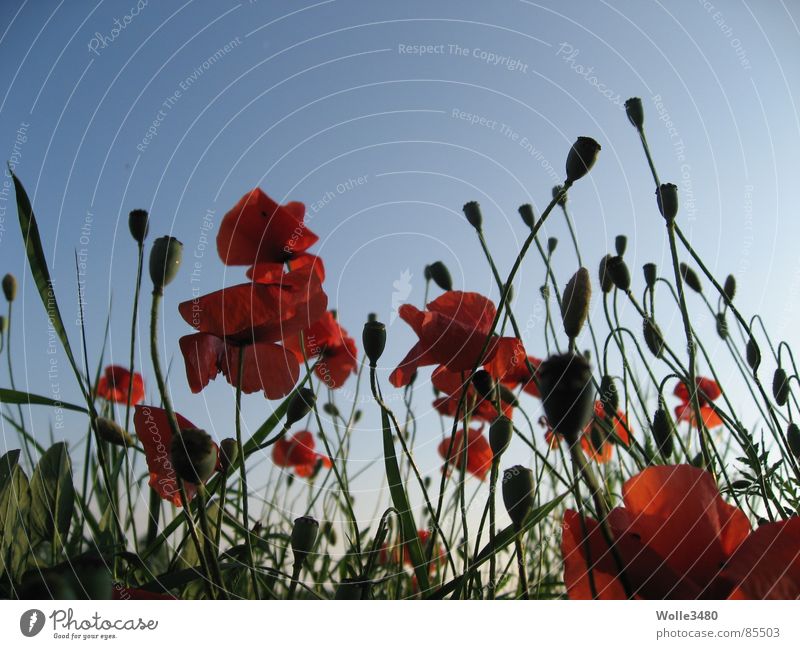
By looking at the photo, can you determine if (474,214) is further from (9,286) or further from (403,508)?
(9,286)

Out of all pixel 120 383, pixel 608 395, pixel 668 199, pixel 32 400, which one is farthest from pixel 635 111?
pixel 120 383

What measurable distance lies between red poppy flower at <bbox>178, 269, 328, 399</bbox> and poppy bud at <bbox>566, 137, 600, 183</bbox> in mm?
158

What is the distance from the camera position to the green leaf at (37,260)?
11.8 inches

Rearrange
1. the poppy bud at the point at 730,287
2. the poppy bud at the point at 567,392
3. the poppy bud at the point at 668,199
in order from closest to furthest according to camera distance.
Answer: the poppy bud at the point at 567,392 < the poppy bud at the point at 668,199 < the poppy bud at the point at 730,287

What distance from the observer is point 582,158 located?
0.32 metres

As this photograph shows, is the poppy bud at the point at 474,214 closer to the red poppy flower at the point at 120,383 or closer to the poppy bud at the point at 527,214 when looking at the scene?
the poppy bud at the point at 527,214

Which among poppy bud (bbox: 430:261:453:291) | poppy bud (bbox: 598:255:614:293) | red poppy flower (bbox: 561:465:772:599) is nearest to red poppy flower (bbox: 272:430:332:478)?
poppy bud (bbox: 430:261:453:291)

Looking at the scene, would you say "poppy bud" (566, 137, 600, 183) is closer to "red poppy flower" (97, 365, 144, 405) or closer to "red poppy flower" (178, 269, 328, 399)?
"red poppy flower" (178, 269, 328, 399)

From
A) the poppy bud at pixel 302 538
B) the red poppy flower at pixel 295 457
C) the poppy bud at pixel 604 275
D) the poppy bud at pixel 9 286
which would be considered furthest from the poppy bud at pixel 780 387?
the poppy bud at pixel 9 286

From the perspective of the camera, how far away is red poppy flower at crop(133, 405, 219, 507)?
0.30 m

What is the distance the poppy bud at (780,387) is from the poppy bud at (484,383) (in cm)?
23
